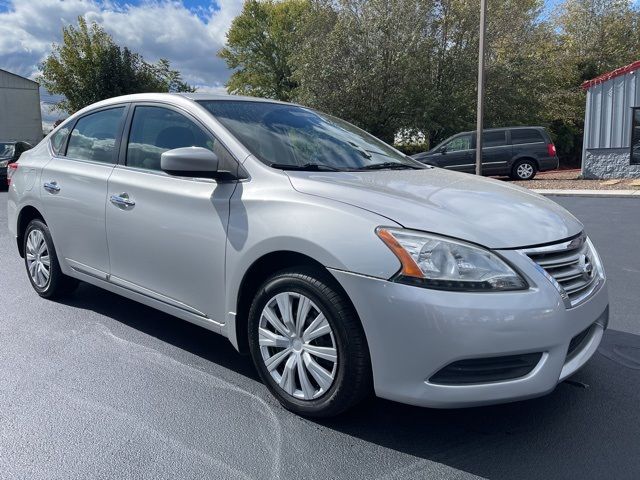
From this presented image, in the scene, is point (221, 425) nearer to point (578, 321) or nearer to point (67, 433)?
point (67, 433)

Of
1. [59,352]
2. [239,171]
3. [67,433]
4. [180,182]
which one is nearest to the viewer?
[67,433]

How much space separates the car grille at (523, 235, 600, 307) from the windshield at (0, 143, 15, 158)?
18.2 metres

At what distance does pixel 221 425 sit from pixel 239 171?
Result: 4.42ft

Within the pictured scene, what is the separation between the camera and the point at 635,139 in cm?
1681

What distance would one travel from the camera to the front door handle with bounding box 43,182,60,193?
4301mm

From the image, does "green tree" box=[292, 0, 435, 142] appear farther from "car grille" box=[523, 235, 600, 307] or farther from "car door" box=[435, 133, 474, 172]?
"car grille" box=[523, 235, 600, 307]

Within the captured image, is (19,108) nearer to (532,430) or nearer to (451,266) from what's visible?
(451,266)

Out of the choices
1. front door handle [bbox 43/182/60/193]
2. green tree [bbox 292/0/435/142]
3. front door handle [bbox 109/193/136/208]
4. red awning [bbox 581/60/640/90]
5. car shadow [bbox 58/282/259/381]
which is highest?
green tree [bbox 292/0/435/142]

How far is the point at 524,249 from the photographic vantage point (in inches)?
97.7

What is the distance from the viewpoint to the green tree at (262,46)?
43344mm

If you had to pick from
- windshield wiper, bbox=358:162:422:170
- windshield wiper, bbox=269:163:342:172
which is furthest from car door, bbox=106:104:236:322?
windshield wiper, bbox=358:162:422:170

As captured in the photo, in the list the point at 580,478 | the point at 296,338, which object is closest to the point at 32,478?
the point at 296,338

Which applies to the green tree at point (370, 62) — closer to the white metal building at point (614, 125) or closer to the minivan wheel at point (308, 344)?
the white metal building at point (614, 125)

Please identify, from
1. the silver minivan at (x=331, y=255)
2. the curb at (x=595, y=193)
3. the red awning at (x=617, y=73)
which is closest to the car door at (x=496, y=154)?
the red awning at (x=617, y=73)
